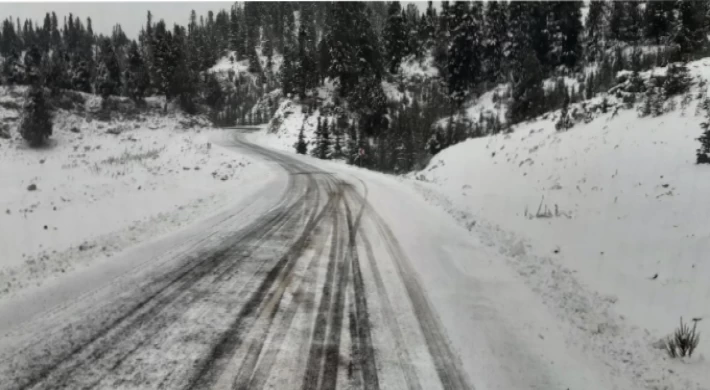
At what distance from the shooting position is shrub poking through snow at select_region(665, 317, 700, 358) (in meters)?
4.48

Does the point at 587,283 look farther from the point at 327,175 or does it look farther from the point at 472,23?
the point at 472,23

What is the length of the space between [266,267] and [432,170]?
62.6 ft

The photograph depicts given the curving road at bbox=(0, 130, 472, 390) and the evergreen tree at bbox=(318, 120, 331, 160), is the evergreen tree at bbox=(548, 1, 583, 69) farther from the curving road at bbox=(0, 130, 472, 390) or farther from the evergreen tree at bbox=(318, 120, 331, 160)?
the curving road at bbox=(0, 130, 472, 390)

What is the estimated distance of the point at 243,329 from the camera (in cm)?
441

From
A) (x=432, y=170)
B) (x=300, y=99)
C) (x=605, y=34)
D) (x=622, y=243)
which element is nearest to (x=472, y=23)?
(x=605, y=34)

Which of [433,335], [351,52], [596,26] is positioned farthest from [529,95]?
[351,52]

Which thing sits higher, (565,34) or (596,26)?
(596,26)

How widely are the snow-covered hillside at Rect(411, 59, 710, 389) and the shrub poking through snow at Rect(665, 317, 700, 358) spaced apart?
9 cm

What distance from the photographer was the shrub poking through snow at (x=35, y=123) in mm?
Result: 33156

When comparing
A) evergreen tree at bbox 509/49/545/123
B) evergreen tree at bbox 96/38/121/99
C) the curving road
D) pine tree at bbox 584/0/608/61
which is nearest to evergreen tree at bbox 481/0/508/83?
pine tree at bbox 584/0/608/61

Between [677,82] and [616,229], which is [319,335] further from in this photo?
[677,82]

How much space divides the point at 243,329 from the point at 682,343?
484 centimetres

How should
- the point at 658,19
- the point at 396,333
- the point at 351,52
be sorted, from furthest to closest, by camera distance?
the point at 351,52
the point at 658,19
the point at 396,333

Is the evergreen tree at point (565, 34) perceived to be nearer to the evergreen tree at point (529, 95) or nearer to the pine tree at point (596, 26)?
the pine tree at point (596, 26)
